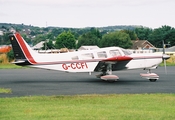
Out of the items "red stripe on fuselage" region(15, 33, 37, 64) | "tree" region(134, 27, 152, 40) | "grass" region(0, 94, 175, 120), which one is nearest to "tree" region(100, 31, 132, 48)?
"tree" region(134, 27, 152, 40)

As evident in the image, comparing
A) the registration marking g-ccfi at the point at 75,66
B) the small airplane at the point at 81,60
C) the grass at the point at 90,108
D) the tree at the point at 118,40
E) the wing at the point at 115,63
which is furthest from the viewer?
the tree at the point at 118,40

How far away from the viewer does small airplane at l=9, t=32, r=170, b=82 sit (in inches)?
846

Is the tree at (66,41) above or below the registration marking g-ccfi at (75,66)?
above

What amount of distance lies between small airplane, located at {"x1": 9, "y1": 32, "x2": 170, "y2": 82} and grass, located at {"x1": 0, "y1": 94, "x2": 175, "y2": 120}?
7.66 metres

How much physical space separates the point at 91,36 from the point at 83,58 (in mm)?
102125

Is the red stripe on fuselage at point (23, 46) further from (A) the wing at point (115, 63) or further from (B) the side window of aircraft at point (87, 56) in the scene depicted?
(A) the wing at point (115, 63)

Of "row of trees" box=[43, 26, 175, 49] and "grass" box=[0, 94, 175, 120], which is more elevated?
"row of trees" box=[43, 26, 175, 49]

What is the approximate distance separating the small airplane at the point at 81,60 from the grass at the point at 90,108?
7662 millimetres

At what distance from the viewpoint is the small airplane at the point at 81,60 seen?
21484 millimetres

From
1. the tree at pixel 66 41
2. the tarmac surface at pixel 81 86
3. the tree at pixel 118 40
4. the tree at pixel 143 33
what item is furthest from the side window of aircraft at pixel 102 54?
the tree at pixel 143 33

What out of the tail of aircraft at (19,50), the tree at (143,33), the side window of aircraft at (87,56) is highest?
the tree at (143,33)

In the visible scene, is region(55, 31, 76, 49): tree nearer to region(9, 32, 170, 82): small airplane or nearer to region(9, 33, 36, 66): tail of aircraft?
region(9, 32, 170, 82): small airplane

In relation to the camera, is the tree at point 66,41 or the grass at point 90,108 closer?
the grass at point 90,108

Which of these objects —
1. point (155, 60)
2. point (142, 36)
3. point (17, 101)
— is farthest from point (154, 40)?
point (17, 101)
